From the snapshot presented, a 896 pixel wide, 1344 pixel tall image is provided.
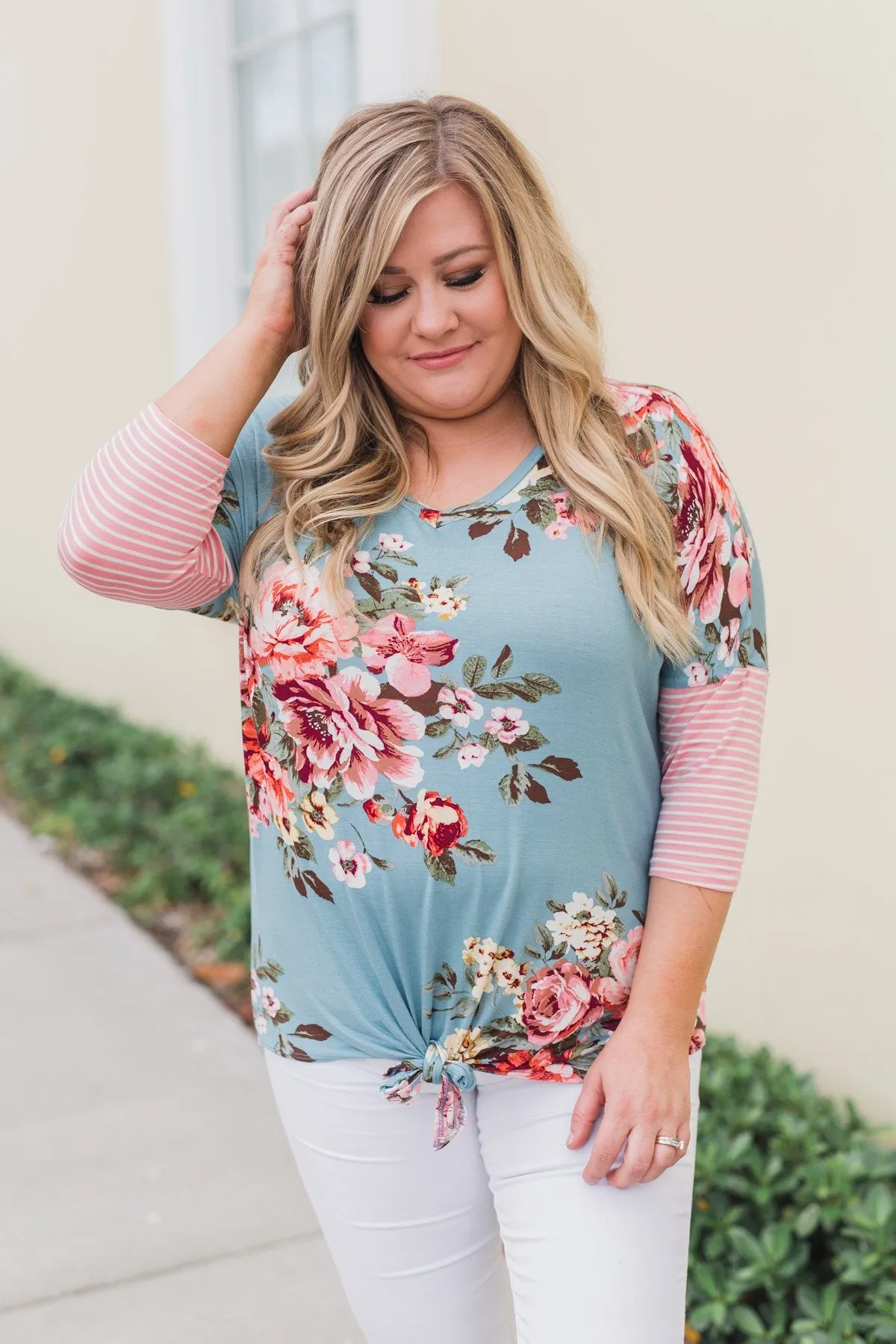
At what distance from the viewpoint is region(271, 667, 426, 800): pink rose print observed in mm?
1669

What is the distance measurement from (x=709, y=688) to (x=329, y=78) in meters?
3.49

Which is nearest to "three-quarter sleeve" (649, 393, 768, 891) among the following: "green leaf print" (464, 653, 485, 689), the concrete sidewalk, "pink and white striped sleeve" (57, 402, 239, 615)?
"green leaf print" (464, 653, 485, 689)

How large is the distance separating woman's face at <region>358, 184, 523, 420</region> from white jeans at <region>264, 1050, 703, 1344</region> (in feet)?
2.71

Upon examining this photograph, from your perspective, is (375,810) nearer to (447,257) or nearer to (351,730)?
(351,730)

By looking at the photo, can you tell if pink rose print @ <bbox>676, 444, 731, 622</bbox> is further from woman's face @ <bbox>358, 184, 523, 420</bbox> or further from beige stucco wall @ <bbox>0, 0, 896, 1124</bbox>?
beige stucco wall @ <bbox>0, 0, 896, 1124</bbox>

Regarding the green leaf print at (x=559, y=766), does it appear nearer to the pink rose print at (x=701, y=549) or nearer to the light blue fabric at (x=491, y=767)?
the light blue fabric at (x=491, y=767)

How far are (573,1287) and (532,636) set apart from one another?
2.41 feet

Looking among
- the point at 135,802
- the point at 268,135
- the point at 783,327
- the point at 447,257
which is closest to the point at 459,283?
the point at 447,257

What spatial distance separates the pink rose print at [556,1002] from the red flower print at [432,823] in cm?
19

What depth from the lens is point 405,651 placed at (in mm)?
1663

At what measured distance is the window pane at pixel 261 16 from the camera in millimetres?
4672

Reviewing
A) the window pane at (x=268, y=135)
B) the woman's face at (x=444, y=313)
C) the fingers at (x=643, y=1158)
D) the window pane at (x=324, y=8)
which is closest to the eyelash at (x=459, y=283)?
the woman's face at (x=444, y=313)

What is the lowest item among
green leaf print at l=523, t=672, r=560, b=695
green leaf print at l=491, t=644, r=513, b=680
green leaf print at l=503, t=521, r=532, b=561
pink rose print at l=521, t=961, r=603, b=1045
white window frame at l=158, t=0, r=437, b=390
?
pink rose print at l=521, t=961, r=603, b=1045

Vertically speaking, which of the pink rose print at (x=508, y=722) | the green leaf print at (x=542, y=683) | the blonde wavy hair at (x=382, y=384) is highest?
the blonde wavy hair at (x=382, y=384)
